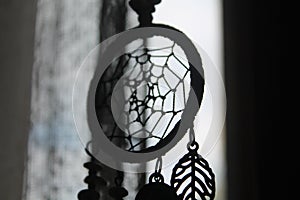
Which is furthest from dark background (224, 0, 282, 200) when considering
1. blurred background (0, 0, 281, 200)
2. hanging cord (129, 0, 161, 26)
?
hanging cord (129, 0, 161, 26)

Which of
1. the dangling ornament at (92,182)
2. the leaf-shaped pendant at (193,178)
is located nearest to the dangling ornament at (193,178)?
the leaf-shaped pendant at (193,178)

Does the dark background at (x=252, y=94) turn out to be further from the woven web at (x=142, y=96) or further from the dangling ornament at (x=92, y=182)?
the dangling ornament at (x=92, y=182)

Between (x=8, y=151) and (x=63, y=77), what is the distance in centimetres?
13

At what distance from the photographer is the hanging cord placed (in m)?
0.68

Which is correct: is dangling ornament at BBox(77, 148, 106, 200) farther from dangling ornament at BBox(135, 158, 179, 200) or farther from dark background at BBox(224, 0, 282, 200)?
dark background at BBox(224, 0, 282, 200)

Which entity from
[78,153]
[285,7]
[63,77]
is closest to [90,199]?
[78,153]

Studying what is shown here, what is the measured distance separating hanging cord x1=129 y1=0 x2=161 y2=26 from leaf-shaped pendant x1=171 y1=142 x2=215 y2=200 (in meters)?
0.20

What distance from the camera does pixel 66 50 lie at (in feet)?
2.22

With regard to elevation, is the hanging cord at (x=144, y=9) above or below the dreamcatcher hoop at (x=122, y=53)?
above

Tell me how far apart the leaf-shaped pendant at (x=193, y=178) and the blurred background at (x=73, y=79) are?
0.01 m

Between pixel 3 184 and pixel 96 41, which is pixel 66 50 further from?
pixel 3 184

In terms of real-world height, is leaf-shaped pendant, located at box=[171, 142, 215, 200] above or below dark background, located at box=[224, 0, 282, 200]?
below

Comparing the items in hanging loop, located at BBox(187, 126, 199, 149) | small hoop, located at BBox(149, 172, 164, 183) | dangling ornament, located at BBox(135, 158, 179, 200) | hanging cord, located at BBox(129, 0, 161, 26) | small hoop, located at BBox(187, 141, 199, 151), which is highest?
hanging cord, located at BBox(129, 0, 161, 26)

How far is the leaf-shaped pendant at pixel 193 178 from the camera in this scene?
642mm
